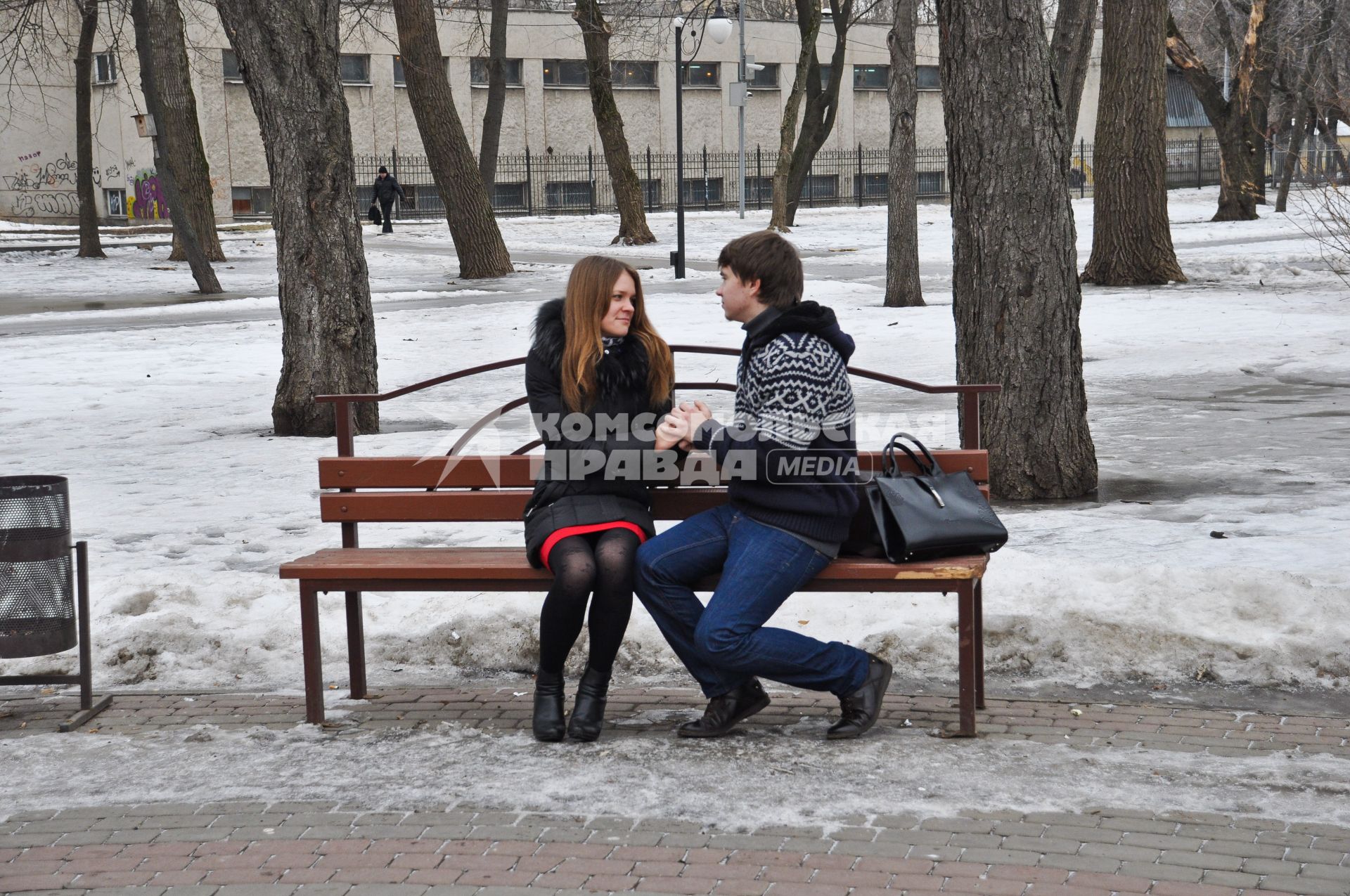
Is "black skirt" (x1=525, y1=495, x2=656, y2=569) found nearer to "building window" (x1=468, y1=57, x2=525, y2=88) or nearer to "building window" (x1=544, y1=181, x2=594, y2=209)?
"building window" (x1=544, y1=181, x2=594, y2=209)

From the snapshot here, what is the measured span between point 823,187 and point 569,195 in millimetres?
9157

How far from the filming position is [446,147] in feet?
69.0

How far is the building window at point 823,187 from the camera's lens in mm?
52031

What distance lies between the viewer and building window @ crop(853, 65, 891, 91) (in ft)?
179

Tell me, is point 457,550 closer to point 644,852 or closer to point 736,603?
point 736,603

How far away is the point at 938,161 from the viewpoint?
56.9 meters

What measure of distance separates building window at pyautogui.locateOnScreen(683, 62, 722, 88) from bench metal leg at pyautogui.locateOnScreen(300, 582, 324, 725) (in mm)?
49015

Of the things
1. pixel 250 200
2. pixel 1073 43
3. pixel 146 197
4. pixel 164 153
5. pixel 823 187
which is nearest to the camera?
pixel 1073 43

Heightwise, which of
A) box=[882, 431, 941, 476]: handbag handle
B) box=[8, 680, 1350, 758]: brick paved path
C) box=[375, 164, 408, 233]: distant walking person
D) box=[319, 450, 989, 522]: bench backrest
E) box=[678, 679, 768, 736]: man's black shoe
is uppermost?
box=[375, 164, 408, 233]: distant walking person

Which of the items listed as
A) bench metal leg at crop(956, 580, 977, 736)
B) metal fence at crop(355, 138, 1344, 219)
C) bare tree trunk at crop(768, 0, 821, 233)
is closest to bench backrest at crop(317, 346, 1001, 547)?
bench metal leg at crop(956, 580, 977, 736)

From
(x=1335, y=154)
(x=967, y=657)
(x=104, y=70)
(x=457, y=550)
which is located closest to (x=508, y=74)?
(x=104, y=70)

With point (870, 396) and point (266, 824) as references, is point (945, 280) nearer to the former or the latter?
point (870, 396)

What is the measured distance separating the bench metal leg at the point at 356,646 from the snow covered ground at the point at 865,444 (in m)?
0.27

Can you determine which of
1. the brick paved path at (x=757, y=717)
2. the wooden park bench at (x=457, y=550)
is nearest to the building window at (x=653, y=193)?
the wooden park bench at (x=457, y=550)
